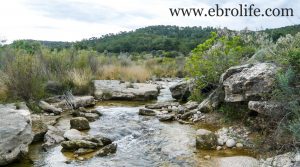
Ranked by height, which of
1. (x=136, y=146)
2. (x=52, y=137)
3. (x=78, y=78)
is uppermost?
(x=78, y=78)

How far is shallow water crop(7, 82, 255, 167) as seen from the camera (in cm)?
626

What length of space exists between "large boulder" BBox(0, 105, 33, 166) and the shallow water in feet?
0.77

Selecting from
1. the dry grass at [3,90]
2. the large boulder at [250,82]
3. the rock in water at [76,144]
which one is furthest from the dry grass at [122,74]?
the rock in water at [76,144]

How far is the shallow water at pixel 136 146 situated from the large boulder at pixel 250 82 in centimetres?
135

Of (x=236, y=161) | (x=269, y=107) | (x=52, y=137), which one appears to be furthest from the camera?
(x=52, y=137)

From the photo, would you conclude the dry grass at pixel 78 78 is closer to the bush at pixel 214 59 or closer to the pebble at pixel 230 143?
the bush at pixel 214 59

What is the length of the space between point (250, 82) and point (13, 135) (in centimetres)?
492

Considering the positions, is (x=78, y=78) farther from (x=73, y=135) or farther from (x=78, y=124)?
(x=73, y=135)

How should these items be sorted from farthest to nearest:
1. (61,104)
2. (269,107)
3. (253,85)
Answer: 1. (61,104)
2. (253,85)
3. (269,107)

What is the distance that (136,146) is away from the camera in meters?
7.38

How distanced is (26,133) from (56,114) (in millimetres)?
3712

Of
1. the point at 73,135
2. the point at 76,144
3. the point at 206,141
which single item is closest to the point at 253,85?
the point at 206,141

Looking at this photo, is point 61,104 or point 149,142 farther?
point 61,104

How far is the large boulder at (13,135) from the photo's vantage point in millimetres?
5926
